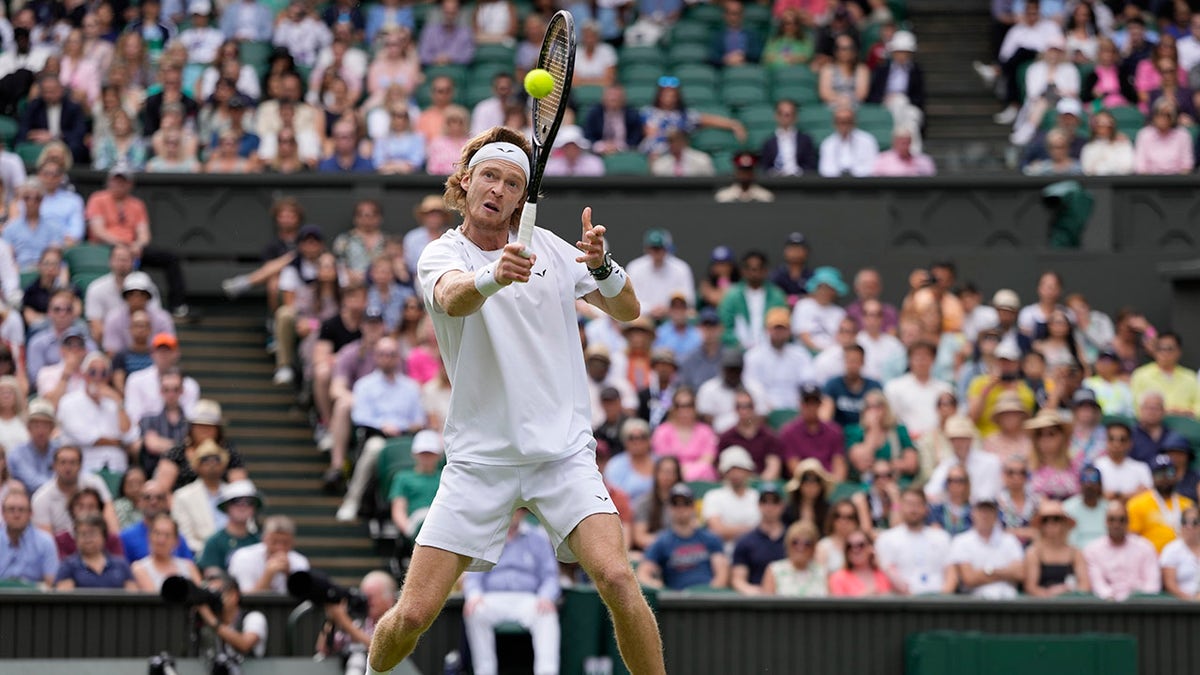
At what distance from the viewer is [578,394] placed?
708 centimetres

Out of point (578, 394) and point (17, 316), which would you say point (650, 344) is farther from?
point (578, 394)

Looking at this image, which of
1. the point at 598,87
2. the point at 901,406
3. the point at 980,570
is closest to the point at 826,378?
the point at 901,406

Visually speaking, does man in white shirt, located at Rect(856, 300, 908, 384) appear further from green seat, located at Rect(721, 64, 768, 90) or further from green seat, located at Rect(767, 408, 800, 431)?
green seat, located at Rect(721, 64, 768, 90)

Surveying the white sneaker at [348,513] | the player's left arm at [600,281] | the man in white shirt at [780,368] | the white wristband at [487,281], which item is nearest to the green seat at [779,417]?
the man in white shirt at [780,368]

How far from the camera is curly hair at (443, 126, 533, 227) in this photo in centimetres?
718

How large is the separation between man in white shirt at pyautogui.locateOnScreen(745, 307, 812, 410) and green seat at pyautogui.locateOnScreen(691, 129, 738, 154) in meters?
3.85

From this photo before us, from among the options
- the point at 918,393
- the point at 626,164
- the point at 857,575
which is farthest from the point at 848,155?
the point at 857,575

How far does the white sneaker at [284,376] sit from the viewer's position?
1631 centimetres

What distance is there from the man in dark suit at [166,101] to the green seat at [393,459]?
5.22m

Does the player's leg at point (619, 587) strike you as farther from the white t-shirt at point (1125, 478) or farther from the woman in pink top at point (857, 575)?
the white t-shirt at point (1125, 478)

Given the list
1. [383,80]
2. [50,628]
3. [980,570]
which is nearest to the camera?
[50,628]

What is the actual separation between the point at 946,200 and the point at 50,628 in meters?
9.35

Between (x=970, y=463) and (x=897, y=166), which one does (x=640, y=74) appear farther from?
(x=970, y=463)

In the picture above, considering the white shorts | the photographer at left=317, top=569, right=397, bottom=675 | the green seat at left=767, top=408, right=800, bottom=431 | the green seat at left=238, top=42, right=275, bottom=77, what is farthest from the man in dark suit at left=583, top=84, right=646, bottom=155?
the white shorts
